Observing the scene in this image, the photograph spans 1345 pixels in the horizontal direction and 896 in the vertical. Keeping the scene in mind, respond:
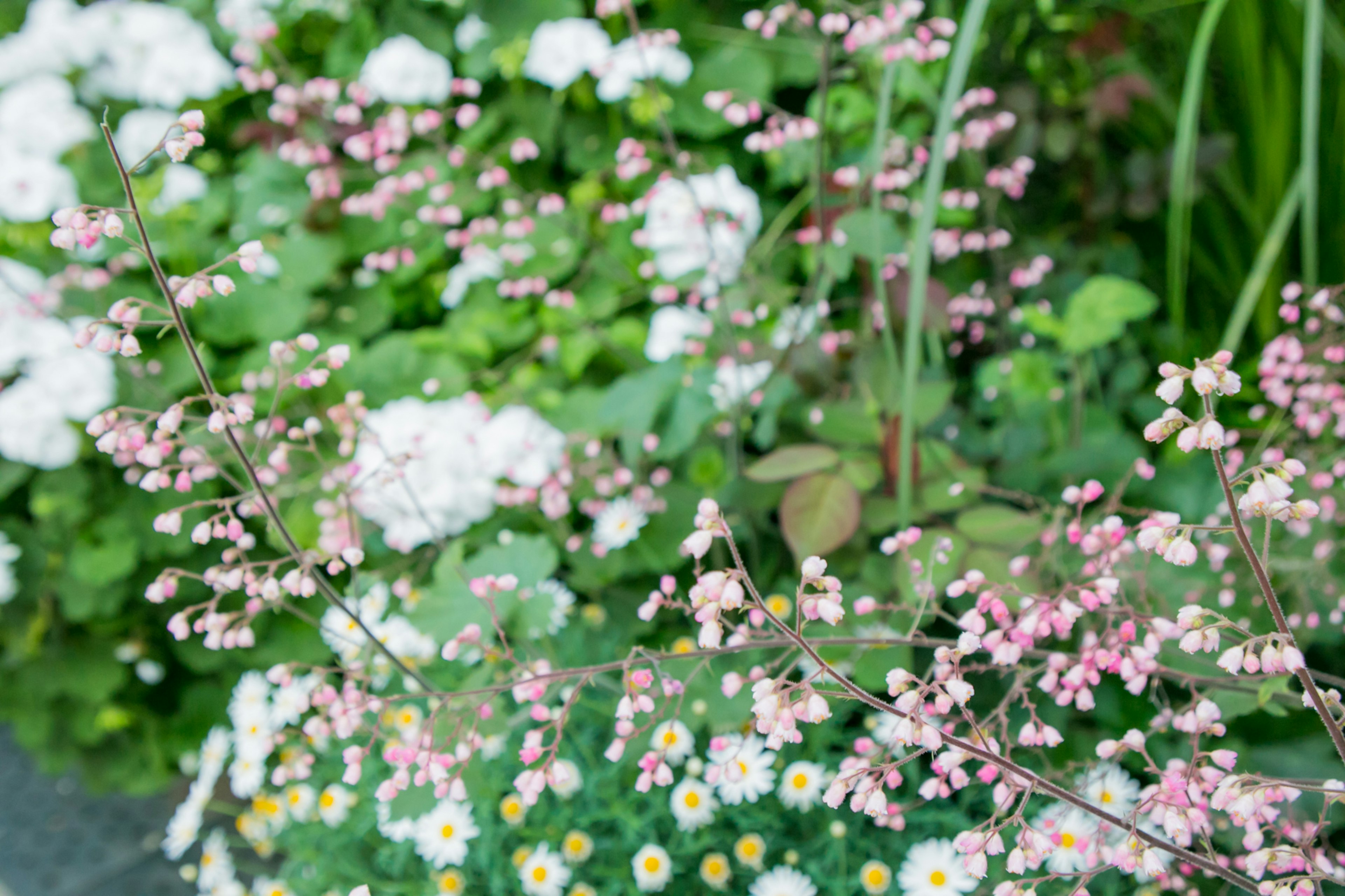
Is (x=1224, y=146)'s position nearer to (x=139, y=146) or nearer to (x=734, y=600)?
(x=734, y=600)

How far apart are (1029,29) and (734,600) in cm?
133

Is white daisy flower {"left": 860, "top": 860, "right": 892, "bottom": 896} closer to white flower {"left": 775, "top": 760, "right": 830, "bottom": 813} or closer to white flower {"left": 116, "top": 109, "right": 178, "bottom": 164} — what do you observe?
white flower {"left": 775, "top": 760, "right": 830, "bottom": 813}

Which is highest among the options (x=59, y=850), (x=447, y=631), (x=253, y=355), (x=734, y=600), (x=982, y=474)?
(x=734, y=600)

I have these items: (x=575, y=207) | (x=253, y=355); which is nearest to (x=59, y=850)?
(x=253, y=355)

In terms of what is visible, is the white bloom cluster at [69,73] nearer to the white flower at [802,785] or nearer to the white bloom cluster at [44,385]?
the white bloom cluster at [44,385]

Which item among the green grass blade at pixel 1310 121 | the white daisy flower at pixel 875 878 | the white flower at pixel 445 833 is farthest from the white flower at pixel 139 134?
the green grass blade at pixel 1310 121

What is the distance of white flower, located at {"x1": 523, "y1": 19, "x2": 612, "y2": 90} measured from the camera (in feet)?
4.33

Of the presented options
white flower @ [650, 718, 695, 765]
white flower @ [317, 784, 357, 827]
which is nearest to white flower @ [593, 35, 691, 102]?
white flower @ [650, 718, 695, 765]

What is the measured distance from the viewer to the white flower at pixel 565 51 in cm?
132

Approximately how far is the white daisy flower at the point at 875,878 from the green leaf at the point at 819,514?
0.31 m

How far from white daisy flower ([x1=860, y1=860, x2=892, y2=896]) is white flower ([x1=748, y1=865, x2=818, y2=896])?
0.05m

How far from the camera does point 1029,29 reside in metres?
1.41

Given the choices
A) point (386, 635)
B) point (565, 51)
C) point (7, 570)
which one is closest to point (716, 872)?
point (386, 635)

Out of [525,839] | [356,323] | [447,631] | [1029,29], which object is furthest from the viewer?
[356,323]
